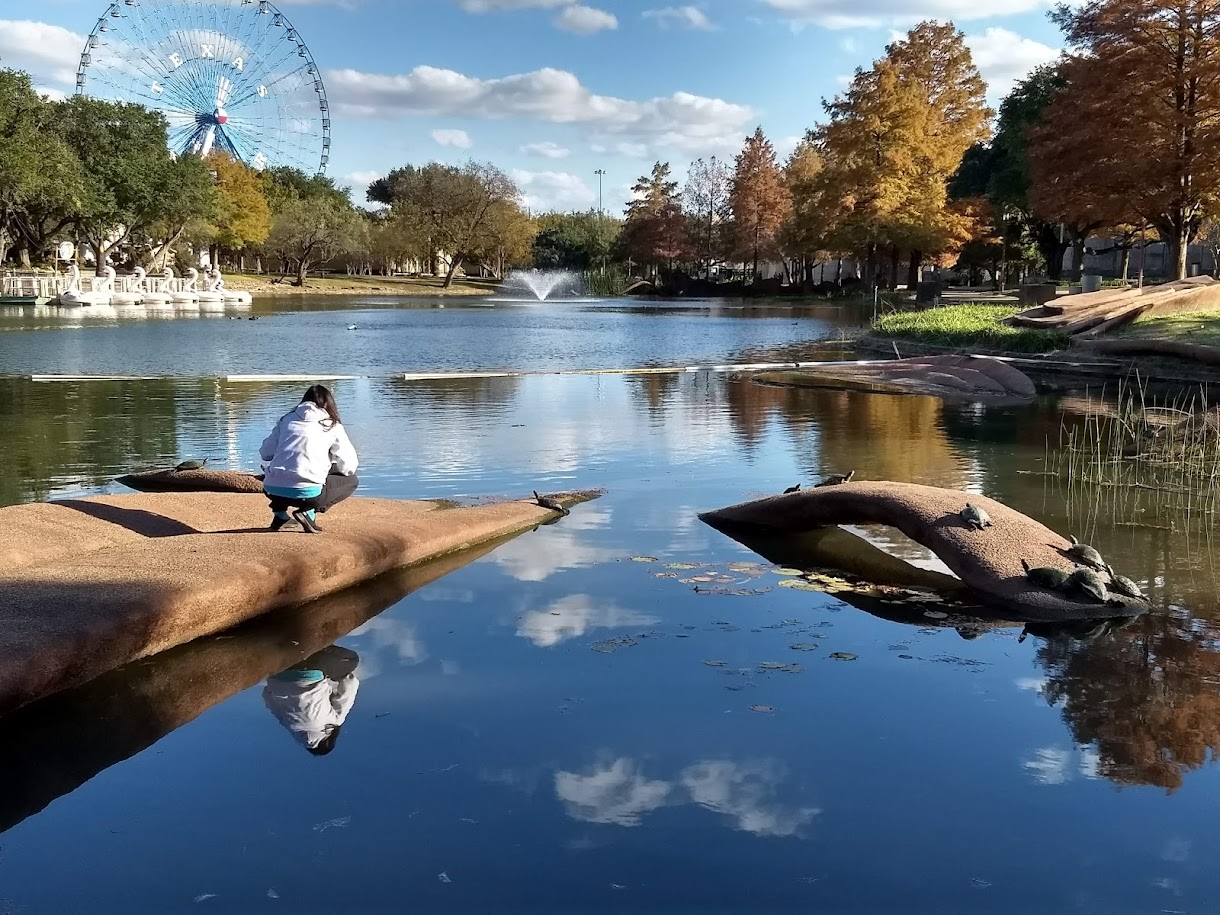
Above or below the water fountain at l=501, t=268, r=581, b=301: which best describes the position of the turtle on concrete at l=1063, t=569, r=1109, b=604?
below

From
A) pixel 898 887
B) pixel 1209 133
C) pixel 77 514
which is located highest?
pixel 1209 133

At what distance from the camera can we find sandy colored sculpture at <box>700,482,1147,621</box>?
23.0 ft

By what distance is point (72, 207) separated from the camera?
5266cm

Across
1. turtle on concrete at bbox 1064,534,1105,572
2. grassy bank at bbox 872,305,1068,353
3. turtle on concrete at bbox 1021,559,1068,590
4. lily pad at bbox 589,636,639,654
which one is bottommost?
lily pad at bbox 589,636,639,654

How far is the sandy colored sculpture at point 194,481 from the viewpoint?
380 inches

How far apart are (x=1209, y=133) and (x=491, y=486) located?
23.2m

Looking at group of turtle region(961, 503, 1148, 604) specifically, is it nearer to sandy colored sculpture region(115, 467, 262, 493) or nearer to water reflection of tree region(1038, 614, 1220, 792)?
water reflection of tree region(1038, 614, 1220, 792)

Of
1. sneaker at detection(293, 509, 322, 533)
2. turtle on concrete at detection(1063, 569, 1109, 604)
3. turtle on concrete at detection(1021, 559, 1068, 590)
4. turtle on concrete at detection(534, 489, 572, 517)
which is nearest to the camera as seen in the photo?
turtle on concrete at detection(1063, 569, 1109, 604)

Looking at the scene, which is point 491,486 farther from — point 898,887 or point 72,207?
point 72,207

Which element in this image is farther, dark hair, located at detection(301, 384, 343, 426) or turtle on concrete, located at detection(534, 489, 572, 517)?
turtle on concrete, located at detection(534, 489, 572, 517)

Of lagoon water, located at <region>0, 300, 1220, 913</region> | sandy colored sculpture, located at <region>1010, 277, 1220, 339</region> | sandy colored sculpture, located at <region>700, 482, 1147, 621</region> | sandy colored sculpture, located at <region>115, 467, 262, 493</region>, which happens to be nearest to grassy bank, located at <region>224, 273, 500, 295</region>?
sandy colored sculpture, located at <region>1010, 277, 1220, 339</region>

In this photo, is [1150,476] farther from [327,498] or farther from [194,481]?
[194,481]

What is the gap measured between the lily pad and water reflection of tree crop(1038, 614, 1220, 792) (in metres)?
2.21

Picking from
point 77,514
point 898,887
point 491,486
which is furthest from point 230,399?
point 898,887
